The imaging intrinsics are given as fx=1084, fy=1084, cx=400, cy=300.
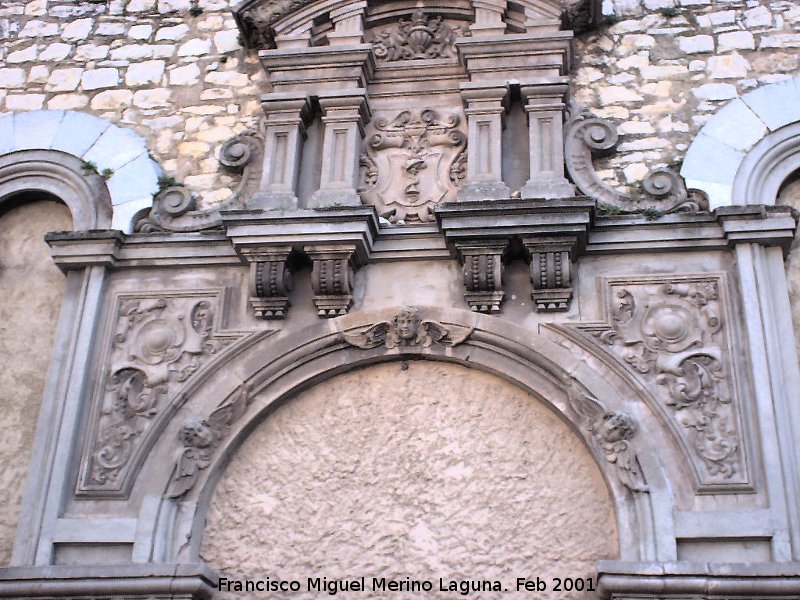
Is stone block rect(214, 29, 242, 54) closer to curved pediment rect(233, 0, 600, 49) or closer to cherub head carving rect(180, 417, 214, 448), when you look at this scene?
curved pediment rect(233, 0, 600, 49)

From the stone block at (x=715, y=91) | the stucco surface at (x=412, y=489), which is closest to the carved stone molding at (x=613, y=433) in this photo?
the stucco surface at (x=412, y=489)

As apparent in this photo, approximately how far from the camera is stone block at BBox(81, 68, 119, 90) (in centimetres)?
707

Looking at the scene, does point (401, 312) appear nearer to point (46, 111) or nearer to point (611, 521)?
point (611, 521)

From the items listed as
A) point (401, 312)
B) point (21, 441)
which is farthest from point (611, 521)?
point (21, 441)

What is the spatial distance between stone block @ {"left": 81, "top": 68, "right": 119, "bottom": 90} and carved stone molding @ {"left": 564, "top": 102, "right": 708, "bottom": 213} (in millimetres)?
2970

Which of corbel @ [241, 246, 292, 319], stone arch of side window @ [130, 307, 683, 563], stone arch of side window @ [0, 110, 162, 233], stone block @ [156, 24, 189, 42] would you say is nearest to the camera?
stone arch of side window @ [130, 307, 683, 563]

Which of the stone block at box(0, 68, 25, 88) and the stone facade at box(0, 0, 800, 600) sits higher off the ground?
the stone block at box(0, 68, 25, 88)

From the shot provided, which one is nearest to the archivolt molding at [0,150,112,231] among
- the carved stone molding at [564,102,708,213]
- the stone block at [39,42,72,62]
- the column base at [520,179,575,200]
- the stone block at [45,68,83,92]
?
the stone block at [45,68,83,92]

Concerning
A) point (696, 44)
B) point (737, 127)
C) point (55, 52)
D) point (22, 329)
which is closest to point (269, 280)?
point (22, 329)

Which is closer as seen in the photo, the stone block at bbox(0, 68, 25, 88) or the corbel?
the corbel

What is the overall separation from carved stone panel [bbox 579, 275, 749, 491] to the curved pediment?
184cm

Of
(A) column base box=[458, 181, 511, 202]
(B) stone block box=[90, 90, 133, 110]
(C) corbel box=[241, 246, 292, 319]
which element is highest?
(B) stone block box=[90, 90, 133, 110]

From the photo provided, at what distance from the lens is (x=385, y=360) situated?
6.04m

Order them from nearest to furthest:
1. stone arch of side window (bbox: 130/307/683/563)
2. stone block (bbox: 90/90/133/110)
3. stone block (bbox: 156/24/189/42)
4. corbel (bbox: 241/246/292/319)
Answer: stone arch of side window (bbox: 130/307/683/563)
corbel (bbox: 241/246/292/319)
stone block (bbox: 90/90/133/110)
stone block (bbox: 156/24/189/42)
